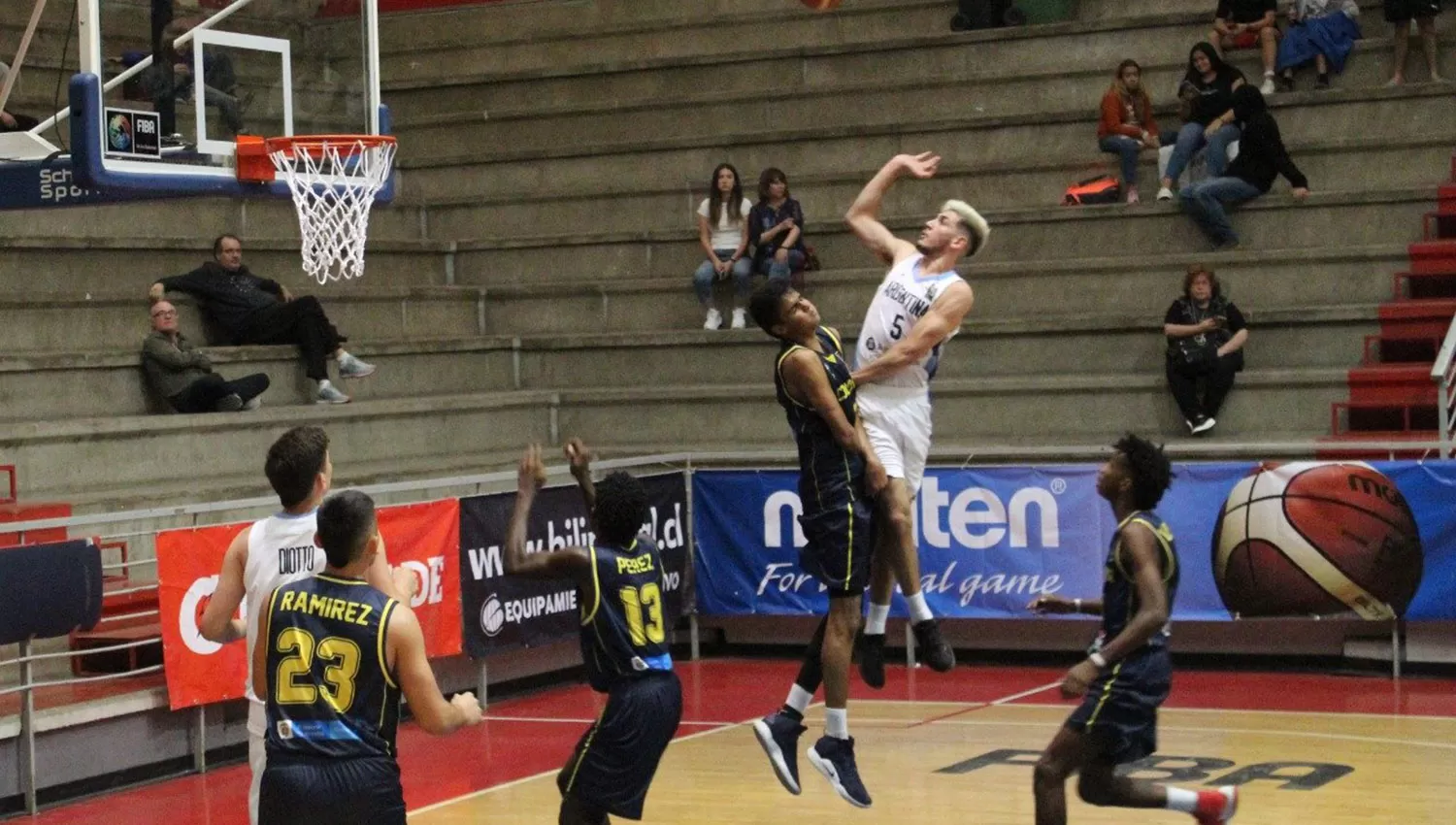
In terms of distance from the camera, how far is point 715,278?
52.6 ft

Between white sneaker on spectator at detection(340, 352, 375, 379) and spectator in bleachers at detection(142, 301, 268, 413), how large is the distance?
1.10 m

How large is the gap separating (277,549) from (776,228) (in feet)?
31.7

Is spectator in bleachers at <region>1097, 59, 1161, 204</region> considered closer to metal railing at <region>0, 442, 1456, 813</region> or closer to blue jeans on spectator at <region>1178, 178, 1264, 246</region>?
blue jeans on spectator at <region>1178, 178, 1264, 246</region>

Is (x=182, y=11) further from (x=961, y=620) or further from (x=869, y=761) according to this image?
(x=961, y=620)

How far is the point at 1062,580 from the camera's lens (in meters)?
12.4

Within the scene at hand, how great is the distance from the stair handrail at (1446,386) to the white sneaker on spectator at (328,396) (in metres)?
7.37

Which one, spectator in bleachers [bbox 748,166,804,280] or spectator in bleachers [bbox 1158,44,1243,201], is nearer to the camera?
spectator in bleachers [bbox 1158,44,1243,201]

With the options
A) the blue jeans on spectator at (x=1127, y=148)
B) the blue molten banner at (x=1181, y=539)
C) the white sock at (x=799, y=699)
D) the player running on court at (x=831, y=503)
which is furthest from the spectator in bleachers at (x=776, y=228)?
the white sock at (x=799, y=699)

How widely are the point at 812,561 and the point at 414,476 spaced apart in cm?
607

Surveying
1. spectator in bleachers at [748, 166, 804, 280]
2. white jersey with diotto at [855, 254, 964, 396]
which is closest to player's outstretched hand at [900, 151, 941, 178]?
white jersey with diotto at [855, 254, 964, 396]

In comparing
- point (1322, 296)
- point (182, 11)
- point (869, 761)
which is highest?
point (182, 11)

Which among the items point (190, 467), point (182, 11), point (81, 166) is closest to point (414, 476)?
point (190, 467)

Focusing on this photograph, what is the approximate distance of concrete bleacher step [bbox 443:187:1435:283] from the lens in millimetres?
14742

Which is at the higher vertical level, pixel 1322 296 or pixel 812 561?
pixel 1322 296
